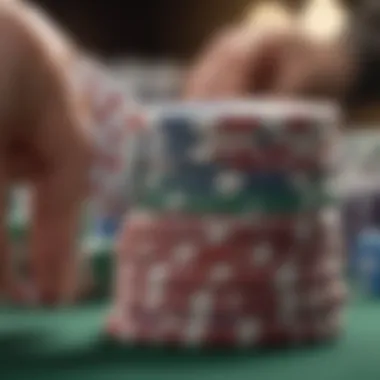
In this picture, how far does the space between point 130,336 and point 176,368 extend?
0.34ft

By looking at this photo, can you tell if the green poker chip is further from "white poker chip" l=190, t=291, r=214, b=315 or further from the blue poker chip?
the blue poker chip

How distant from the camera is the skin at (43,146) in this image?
2.77 feet

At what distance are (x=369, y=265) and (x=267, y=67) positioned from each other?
33 centimetres

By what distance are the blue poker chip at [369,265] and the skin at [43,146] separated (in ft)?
0.90

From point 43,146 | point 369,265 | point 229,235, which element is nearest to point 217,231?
point 229,235

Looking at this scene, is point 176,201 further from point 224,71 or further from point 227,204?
point 224,71

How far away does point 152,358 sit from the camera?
76 centimetres

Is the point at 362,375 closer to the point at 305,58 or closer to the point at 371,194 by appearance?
the point at 371,194

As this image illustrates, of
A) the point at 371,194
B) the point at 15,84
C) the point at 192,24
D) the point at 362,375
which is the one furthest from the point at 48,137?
the point at 192,24

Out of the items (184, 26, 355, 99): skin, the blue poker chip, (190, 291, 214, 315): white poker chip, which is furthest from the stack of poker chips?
(184, 26, 355, 99): skin

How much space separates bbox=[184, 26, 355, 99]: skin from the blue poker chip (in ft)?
0.83

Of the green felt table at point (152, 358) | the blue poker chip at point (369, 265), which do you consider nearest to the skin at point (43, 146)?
the green felt table at point (152, 358)

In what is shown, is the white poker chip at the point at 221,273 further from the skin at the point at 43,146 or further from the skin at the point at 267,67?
the skin at the point at 267,67

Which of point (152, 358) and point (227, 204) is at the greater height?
point (227, 204)
